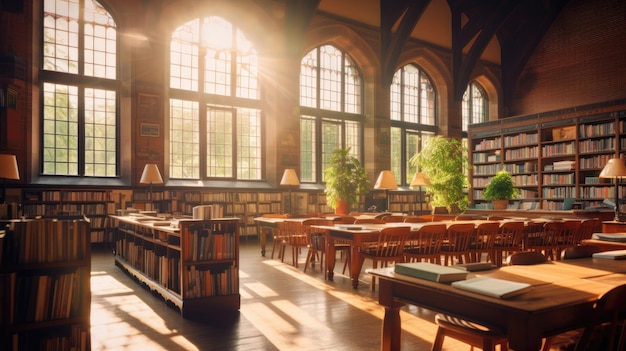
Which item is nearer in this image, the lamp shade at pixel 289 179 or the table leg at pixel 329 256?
the table leg at pixel 329 256

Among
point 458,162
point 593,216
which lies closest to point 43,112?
point 458,162

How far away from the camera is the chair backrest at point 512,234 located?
255 inches

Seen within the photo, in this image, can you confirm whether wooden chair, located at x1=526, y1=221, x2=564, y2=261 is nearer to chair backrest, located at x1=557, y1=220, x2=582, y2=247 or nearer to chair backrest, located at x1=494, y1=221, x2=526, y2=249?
chair backrest, located at x1=557, y1=220, x2=582, y2=247

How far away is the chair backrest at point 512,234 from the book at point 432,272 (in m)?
4.63

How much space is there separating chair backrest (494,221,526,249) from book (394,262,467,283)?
4627mm

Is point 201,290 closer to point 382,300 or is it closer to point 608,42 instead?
point 382,300

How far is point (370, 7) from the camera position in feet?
46.1

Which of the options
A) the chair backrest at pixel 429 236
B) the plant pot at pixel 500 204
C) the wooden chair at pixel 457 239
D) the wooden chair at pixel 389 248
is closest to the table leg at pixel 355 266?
the wooden chair at pixel 389 248

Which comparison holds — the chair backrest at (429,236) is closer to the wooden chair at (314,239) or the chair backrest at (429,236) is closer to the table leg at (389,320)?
the wooden chair at (314,239)

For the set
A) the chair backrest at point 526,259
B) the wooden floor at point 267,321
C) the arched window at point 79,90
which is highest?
the arched window at point 79,90

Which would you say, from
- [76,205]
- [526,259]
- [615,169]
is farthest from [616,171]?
[76,205]

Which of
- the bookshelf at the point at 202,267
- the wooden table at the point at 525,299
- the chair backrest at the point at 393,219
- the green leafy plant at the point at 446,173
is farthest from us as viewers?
the green leafy plant at the point at 446,173

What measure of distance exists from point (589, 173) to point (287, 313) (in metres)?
10.3

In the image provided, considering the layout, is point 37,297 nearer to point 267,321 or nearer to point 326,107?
point 267,321
